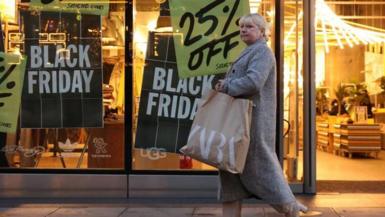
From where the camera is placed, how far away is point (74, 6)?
8.14 metres

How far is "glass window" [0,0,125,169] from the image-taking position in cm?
813

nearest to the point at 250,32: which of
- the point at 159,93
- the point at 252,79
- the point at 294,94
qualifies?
the point at 252,79

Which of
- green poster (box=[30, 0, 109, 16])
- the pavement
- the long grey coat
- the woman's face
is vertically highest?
green poster (box=[30, 0, 109, 16])

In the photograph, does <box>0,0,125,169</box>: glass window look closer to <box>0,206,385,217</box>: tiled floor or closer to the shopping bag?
<box>0,206,385,217</box>: tiled floor

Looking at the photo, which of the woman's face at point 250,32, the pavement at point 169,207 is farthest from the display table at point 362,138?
the woman's face at point 250,32

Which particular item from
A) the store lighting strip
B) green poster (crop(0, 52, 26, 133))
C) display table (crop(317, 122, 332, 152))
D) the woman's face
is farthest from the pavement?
display table (crop(317, 122, 332, 152))

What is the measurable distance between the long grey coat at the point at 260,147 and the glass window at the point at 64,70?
3.11 m

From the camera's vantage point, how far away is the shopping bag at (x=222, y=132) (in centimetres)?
499

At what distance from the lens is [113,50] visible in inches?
321

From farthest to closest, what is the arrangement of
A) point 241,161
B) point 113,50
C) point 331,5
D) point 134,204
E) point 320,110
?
point 320,110 → point 331,5 → point 113,50 → point 134,204 → point 241,161

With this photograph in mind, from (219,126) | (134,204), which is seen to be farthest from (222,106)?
(134,204)

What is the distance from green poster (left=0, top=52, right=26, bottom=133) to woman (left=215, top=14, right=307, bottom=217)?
371 centimetres

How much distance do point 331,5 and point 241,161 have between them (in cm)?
899

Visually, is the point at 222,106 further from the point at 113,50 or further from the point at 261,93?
the point at 113,50
